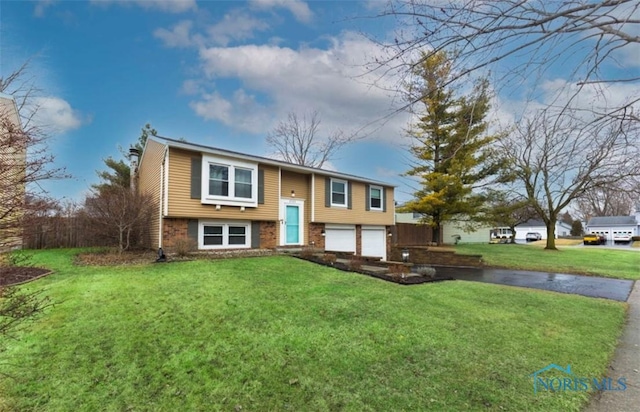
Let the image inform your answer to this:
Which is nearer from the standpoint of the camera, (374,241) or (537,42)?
(537,42)

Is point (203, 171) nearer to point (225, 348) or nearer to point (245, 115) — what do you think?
point (245, 115)

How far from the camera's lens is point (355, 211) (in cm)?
1712

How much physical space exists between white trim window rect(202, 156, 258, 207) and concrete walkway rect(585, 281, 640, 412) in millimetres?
11429

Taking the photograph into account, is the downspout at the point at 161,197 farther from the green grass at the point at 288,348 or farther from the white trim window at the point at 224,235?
the green grass at the point at 288,348

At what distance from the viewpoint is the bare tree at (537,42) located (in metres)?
2.59

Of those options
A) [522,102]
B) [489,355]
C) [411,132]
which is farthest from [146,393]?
[411,132]

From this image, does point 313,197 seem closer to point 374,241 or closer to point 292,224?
point 292,224

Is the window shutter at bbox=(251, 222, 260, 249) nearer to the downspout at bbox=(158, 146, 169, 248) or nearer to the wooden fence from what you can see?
the downspout at bbox=(158, 146, 169, 248)

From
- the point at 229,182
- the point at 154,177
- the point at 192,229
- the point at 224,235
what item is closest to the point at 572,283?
the point at 224,235

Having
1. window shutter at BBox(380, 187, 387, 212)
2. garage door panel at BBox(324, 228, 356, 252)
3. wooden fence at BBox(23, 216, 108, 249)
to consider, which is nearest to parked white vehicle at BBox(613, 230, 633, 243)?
window shutter at BBox(380, 187, 387, 212)

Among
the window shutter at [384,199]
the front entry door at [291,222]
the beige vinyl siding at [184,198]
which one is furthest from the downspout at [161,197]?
the window shutter at [384,199]

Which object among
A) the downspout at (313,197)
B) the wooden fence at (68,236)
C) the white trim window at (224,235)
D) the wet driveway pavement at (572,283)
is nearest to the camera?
the wet driveway pavement at (572,283)

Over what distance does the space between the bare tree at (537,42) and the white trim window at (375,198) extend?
15.0m

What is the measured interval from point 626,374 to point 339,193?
13.3 m
